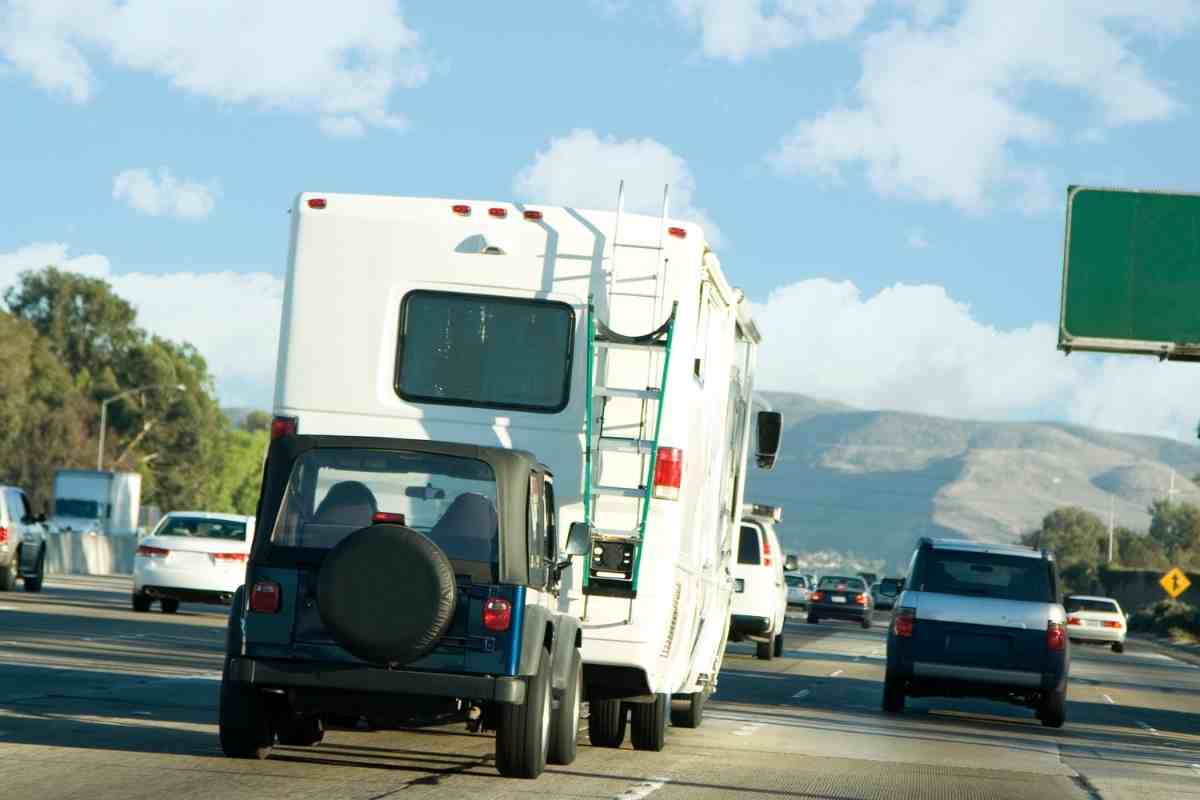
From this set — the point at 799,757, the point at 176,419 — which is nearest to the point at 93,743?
the point at 799,757

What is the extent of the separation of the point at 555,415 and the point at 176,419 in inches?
4611

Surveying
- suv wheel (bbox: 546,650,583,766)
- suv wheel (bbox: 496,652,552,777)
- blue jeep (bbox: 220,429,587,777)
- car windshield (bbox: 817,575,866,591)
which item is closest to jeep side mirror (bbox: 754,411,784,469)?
suv wheel (bbox: 546,650,583,766)

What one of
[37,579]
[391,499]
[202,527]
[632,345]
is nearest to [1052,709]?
[632,345]

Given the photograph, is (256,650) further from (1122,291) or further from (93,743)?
(1122,291)

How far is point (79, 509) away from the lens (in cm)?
6550

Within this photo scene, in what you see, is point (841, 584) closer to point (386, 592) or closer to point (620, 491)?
point (620, 491)

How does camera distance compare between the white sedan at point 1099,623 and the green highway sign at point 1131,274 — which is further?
the white sedan at point 1099,623

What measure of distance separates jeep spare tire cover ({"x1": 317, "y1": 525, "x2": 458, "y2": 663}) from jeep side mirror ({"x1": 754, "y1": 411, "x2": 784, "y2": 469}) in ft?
26.2

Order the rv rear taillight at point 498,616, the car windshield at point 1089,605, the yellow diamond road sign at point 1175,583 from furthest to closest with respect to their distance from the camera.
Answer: the yellow diamond road sign at point 1175,583 → the car windshield at point 1089,605 → the rv rear taillight at point 498,616

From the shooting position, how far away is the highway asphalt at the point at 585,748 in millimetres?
11898

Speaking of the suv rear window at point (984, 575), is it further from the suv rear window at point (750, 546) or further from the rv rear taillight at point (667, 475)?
the suv rear window at point (750, 546)

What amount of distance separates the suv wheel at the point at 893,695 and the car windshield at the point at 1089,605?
34558 mm

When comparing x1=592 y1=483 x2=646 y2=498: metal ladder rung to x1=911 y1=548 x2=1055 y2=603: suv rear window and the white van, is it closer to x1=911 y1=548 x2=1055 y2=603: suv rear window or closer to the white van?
x1=911 y1=548 x2=1055 y2=603: suv rear window

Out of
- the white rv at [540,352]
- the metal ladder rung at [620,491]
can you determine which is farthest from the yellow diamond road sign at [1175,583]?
the metal ladder rung at [620,491]
